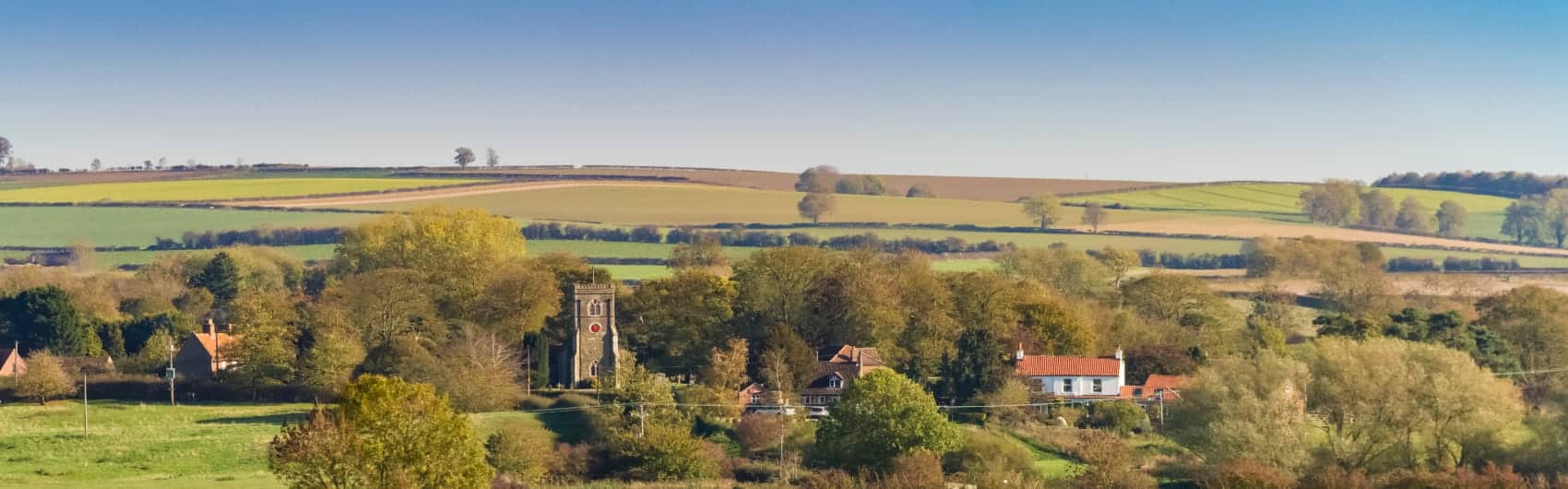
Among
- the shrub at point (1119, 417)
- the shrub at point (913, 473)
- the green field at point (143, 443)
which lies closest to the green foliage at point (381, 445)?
the green field at point (143, 443)

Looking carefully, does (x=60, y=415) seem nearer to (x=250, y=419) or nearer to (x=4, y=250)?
(x=250, y=419)

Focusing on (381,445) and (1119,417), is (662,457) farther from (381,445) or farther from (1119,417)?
(1119,417)

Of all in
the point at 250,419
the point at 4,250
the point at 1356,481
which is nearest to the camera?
the point at 1356,481

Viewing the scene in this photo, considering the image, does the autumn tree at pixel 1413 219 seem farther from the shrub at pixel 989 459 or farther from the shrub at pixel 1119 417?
the shrub at pixel 989 459

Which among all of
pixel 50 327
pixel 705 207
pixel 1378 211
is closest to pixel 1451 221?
pixel 1378 211

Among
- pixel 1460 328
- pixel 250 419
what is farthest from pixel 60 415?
pixel 1460 328

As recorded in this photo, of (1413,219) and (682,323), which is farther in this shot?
(1413,219)
